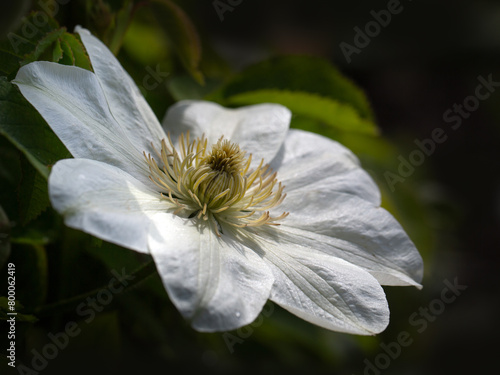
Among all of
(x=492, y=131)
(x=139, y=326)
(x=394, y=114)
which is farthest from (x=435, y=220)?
(x=492, y=131)

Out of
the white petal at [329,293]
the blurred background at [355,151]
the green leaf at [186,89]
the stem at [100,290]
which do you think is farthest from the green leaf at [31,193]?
the green leaf at [186,89]

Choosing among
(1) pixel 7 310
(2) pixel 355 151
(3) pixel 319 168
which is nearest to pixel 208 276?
(1) pixel 7 310

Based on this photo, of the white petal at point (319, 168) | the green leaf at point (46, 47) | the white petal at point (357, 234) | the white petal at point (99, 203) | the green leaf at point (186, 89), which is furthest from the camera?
the green leaf at point (186, 89)

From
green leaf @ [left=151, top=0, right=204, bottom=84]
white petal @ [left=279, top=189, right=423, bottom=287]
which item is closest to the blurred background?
green leaf @ [left=151, top=0, right=204, bottom=84]

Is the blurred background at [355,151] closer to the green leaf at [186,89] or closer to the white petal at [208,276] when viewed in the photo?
the green leaf at [186,89]

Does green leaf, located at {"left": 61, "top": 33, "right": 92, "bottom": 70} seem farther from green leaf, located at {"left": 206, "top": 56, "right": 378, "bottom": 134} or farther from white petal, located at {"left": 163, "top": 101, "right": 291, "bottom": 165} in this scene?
green leaf, located at {"left": 206, "top": 56, "right": 378, "bottom": 134}

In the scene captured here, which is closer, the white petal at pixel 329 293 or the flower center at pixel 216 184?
the white petal at pixel 329 293

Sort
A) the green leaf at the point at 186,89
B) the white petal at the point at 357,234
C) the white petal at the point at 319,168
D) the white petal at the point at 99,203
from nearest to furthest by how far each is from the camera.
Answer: the white petal at the point at 99,203 → the white petal at the point at 357,234 → the white petal at the point at 319,168 → the green leaf at the point at 186,89

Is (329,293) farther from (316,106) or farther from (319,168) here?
(316,106)
